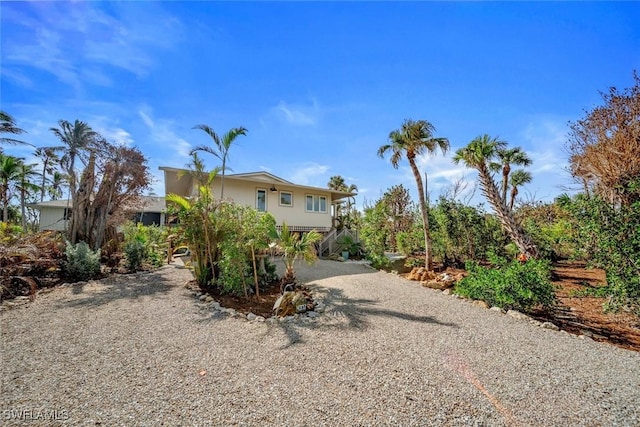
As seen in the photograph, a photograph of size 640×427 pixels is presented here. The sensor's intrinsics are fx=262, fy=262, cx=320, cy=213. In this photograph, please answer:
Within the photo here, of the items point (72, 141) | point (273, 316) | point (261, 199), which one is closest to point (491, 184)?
point (273, 316)

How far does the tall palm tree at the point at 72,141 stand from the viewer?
34.0ft

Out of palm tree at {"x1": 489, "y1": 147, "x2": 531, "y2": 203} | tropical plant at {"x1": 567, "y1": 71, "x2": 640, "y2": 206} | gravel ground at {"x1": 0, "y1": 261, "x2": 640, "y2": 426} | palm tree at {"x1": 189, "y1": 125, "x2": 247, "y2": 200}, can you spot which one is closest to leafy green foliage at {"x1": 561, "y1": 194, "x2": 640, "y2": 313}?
tropical plant at {"x1": 567, "y1": 71, "x2": 640, "y2": 206}

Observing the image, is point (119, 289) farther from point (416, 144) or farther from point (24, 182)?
point (24, 182)

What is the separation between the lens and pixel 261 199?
15.1 meters

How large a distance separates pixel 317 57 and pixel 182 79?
15.0 ft

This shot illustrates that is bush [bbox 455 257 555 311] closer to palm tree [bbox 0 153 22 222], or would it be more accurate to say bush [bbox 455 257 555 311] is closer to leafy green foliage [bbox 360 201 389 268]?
leafy green foliage [bbox 360 201 389 268]

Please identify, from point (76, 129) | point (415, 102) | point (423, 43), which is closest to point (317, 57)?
point (423, 43)

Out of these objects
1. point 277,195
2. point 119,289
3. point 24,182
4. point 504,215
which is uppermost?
point 24,182

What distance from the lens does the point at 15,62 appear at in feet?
21.6

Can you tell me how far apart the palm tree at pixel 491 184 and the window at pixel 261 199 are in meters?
10.3

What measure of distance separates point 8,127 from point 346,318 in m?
13.0

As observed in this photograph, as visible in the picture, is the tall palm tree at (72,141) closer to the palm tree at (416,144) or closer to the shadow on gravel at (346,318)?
the shadow on gravel at (346,318)

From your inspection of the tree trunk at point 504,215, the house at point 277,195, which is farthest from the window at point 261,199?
the tree trunk at point 504,215

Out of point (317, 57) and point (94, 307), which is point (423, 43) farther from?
point (94, 307)
